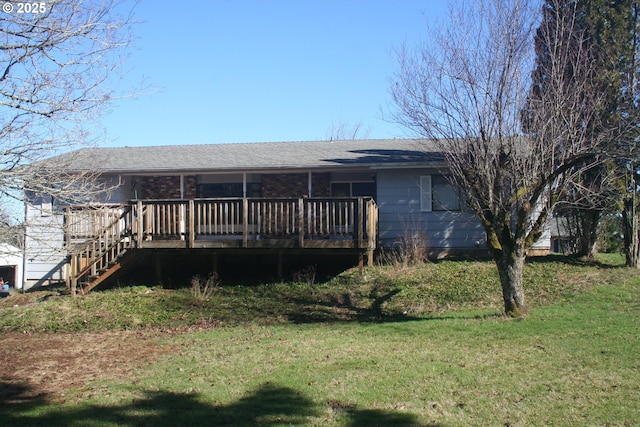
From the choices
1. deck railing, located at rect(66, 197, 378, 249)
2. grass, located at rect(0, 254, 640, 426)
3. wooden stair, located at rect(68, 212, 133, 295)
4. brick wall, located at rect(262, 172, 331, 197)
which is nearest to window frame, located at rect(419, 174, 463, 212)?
deck railing, located at rect(66, 197, 378, 249)

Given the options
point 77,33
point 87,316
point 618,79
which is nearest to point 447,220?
→ point 618,79

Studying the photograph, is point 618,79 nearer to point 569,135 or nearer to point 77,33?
point 569,135

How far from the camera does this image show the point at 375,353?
29.7 feet

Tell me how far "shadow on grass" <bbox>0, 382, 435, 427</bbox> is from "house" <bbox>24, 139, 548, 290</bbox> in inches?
183

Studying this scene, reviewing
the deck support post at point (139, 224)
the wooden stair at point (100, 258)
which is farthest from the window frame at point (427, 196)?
the wooden stair at point (100, 258)

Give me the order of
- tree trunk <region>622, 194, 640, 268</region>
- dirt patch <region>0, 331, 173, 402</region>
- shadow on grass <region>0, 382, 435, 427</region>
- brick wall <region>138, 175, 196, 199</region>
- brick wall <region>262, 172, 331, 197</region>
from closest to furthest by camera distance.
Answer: shadow on grass <region>0, 382, 435, 427</region> → dirt patch <region>0, 331, 173, 402</region> → tree trunk <region>622, 194, 640, 268</region> → brick wall <region>262, 172, 331, 197</region> → brick wall <region>138, 175, 196, 199</region>

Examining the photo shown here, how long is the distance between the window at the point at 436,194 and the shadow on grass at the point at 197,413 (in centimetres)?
1094

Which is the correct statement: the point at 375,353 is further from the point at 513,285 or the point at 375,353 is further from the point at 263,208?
the point at 263,208

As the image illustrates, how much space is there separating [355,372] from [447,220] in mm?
9976

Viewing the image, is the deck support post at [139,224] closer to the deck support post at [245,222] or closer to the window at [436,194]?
the deck support post at [245,222]

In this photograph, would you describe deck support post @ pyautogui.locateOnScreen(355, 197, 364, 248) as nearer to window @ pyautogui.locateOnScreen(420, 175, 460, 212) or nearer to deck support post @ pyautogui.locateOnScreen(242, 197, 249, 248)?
deck support post @ pyautogui.locateOnScreen(242, 197, 249, 248)

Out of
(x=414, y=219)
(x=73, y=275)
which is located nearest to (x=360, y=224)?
(x=414, y=219)

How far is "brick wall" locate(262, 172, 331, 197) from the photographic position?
19156 millimetres

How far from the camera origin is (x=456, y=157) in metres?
11.6
